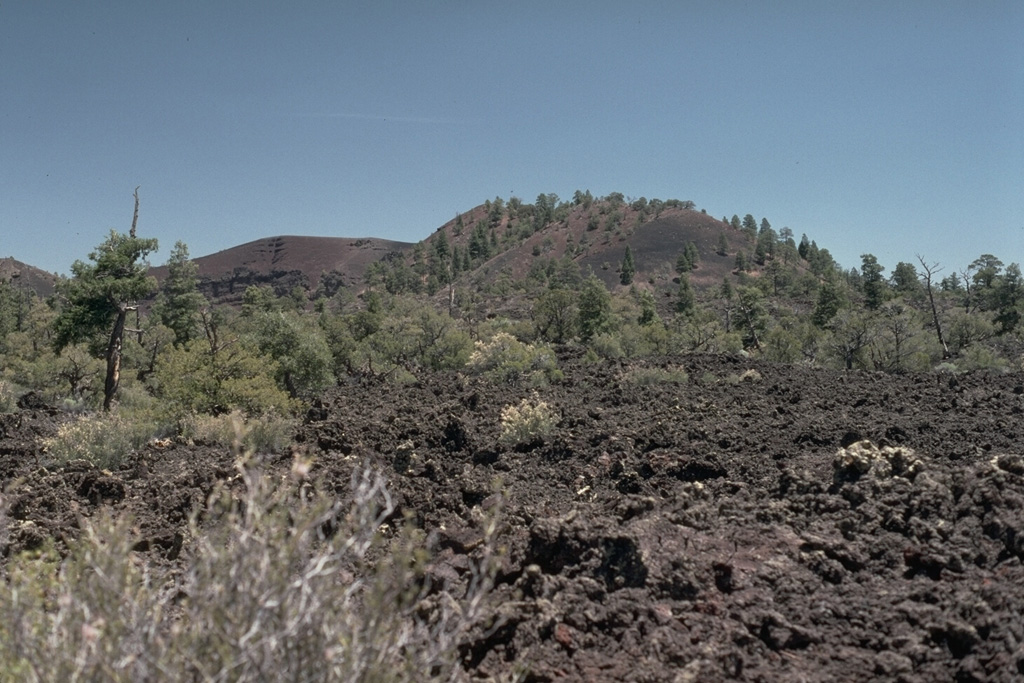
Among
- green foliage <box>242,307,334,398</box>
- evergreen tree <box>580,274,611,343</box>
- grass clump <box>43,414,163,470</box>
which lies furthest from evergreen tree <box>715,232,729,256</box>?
grass clump <box>43,414,163,470</box>

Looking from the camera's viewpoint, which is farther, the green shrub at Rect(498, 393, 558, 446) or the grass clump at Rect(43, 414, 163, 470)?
the green shrub at Rect(498, 393, 558, 446)

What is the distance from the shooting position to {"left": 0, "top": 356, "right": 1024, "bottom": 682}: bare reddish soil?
385 cm

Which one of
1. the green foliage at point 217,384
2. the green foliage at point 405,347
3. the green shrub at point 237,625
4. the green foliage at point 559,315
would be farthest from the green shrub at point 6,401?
the green foliage at point 559,315

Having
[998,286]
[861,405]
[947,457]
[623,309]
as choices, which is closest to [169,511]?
[947,457]

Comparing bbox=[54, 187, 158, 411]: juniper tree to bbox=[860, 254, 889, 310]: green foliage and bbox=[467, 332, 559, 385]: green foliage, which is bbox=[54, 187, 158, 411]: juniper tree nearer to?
bbox=[467, 332, 559, 385]: green foliage

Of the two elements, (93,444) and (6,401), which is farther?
(6,401)

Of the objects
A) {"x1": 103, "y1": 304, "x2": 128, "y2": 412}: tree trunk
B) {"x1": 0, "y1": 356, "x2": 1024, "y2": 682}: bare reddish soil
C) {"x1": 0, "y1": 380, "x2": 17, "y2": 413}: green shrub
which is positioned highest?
{"x1": 103, "y1": 304, "x2": 128, "y2": 412}: tree trunk

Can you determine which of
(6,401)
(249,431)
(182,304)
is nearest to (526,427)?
(249,431)

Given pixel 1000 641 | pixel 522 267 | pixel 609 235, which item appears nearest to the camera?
pixel 1000 641

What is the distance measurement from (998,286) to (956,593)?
1482 inches

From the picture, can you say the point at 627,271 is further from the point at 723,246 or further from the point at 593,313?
the point at 593,313

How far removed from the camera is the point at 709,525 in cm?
561

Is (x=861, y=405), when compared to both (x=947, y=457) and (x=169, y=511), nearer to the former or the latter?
(x=947, y=457)

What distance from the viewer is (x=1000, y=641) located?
11.7 ft
